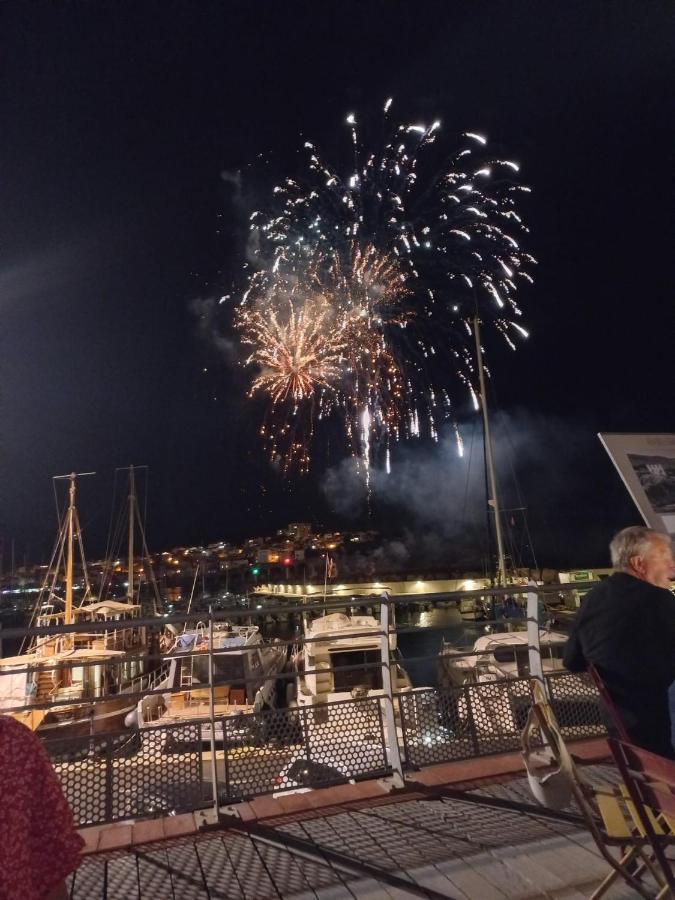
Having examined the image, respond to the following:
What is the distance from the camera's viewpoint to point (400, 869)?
318 cm

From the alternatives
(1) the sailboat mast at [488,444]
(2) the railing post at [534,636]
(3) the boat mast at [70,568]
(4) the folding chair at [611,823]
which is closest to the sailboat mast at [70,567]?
(3) the boat mast at [70,568]

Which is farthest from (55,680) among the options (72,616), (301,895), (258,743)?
(301,895)

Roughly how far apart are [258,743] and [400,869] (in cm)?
148

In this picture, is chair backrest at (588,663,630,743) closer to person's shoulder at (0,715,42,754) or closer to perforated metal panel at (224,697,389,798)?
perforated metal panel at (224,697,389,798)

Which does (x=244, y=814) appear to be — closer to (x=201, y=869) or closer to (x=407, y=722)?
(x=201, y=869)

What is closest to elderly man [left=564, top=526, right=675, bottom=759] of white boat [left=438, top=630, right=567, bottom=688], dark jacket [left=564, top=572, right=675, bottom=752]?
dark jacket [left=564, top=572, right=675, bottom=752]

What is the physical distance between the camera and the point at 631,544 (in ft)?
10.4

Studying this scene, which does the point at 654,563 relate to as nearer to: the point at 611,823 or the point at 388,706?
the point at 611,823

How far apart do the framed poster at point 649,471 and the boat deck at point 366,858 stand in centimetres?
253

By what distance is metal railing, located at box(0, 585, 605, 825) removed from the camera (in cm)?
390

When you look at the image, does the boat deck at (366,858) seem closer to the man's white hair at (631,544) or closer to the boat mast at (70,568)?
the man's white hair at (631,544)

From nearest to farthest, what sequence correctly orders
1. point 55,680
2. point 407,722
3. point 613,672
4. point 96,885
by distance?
point 613,672 → point 96,885 → point 407,722 → point 55,680

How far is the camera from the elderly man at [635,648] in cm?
287

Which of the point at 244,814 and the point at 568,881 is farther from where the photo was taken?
the point at 244,814
